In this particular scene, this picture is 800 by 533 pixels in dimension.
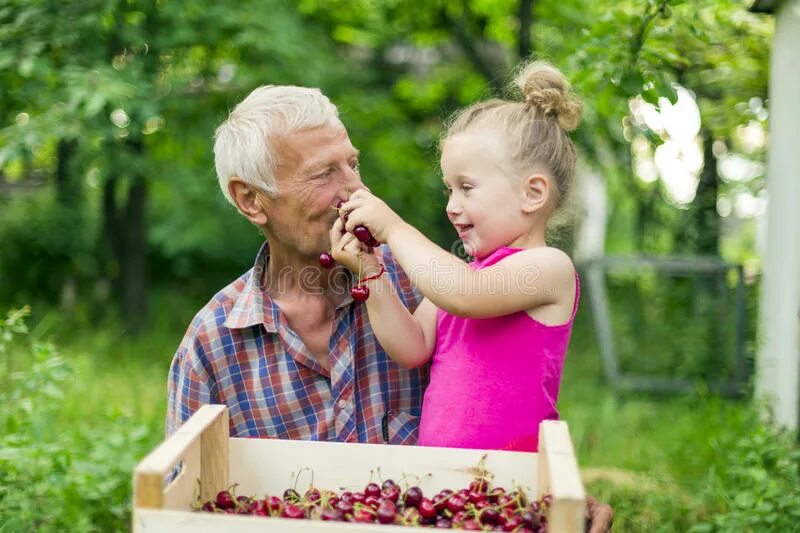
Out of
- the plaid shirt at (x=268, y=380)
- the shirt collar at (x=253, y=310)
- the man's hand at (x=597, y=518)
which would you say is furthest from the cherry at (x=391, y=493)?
the shirt collar at (x=253, y=310)

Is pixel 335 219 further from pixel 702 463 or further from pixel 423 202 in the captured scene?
pixel 423 202

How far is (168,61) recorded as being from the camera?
573 centimetres

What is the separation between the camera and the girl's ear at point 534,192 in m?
1.97

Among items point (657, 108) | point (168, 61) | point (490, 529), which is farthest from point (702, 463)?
point (168, 61)

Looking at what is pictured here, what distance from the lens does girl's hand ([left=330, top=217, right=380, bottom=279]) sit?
6.61ft

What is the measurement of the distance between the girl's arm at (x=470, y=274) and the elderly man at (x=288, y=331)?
1.06 ft

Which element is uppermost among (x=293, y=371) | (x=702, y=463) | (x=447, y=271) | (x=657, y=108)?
(x=657, y=108)

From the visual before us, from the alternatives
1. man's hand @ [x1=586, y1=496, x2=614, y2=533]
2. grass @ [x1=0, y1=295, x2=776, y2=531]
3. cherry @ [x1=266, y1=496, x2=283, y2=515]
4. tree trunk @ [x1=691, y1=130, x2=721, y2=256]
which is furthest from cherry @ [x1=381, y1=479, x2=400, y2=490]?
tree trunk @ [x1=691, y1=130, x2=721, y2=256]

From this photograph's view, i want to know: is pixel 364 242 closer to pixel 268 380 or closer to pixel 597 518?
pixel 268 380

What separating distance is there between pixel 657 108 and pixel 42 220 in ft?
Answer: 21.6

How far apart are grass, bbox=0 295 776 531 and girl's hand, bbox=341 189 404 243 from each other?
1.41 metres

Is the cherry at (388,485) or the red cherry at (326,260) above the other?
the red cherry at (326,260)

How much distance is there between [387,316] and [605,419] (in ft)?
11.1

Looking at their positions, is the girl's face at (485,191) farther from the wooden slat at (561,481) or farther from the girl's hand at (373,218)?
the wooden slat at (561,481)
